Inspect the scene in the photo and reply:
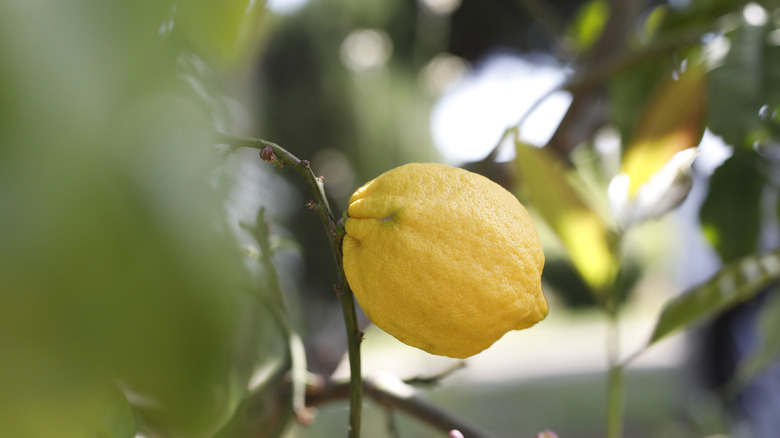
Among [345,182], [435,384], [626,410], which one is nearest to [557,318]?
[345,182]

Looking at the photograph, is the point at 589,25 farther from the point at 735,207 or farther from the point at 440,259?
Result: the point at 440,259

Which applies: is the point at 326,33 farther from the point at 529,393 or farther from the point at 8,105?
the point at 8,105

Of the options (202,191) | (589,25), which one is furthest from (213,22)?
(589,25)

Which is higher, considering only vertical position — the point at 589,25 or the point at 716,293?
the point at 589,25

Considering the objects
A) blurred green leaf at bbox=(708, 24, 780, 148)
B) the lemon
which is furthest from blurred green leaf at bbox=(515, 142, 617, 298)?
the lemon

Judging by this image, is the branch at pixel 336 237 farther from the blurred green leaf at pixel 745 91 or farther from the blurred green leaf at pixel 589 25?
the blurred green leaf at pixel 589 25

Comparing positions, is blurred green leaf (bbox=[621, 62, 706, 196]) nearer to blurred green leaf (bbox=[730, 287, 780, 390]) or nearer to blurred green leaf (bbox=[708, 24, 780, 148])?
blurred green leaf (bbox=[708, 24, 780, 148])
